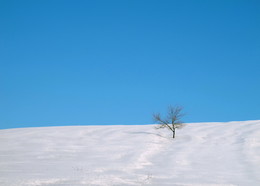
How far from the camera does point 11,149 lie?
25203mm

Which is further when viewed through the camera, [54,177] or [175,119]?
[175,119]

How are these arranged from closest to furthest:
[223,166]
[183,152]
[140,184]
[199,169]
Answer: [140,184]
[199,169]
[223,166]
[183,152]

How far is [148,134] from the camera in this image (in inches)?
1357

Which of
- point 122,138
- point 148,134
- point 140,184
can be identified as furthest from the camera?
point 148,134

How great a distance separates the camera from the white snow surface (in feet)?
44.8

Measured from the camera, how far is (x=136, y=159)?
20.2 metres

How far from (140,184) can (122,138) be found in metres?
A: 19.3

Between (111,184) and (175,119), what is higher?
(175,119)

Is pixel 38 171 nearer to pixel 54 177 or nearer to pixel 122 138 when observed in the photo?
pixel 54 177

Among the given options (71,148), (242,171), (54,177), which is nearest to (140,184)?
(54,177)

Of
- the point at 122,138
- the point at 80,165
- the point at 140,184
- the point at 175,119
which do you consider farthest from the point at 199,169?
the point at 175,119

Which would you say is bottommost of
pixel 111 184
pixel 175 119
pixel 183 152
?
pixel 111 184

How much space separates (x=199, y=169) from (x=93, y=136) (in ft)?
60.2

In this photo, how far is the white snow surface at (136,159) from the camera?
1366cm
